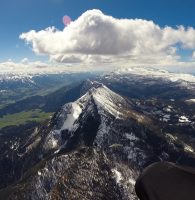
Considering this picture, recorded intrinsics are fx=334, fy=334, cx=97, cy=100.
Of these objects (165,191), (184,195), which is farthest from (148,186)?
(184,195)

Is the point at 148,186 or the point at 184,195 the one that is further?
the point at 148,186

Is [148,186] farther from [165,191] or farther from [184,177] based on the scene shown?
[184,177]

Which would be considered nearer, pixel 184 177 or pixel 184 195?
pixel 184 195

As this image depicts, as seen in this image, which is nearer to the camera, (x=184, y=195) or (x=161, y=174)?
(x=184, y=195)

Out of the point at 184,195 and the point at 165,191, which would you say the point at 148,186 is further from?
the point at 184,195
